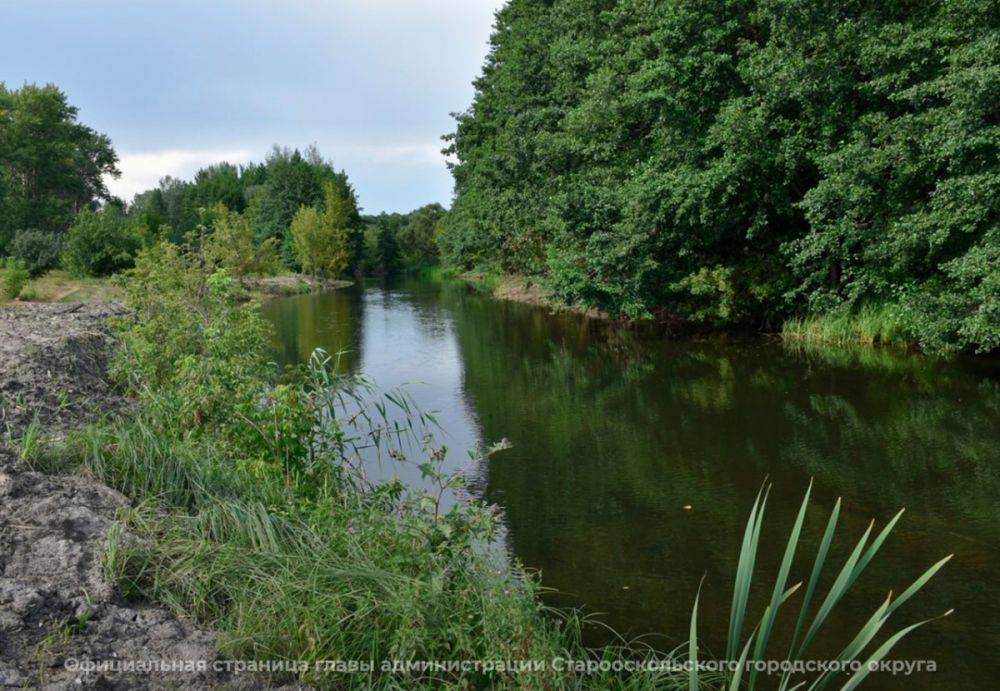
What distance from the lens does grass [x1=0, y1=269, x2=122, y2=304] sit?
22895 millimetres

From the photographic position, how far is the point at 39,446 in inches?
204

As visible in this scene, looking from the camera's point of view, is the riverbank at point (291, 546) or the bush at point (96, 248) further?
the bush at point (96, 248)

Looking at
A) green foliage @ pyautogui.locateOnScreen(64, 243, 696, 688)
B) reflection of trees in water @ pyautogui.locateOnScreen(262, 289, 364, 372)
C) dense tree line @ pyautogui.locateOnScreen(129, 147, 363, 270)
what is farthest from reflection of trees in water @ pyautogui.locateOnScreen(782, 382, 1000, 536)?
dense tree line @ pyautogui.locateOnScreen(129, 147, 363, 270)

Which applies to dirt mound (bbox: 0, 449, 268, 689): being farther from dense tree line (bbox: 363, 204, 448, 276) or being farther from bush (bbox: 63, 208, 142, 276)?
dense tree line (bbox: 363, 204, 448, 276)

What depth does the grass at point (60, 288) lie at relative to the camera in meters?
22.9

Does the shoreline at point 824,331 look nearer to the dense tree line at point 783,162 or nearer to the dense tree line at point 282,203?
the dense tree line at point 783,162

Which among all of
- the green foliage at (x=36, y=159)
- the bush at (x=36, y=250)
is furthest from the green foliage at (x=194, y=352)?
the green foliage at (x=36, y=159)

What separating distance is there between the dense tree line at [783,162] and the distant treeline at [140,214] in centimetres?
1343

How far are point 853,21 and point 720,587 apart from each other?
13244mm

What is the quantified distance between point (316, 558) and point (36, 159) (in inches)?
2107

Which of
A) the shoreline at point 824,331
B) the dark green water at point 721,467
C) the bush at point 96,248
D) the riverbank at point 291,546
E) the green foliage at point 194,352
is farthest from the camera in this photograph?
the bush at point 96,248

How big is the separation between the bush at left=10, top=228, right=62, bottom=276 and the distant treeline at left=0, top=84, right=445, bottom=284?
0.15 ft

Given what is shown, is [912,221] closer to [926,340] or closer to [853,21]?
[926,340]

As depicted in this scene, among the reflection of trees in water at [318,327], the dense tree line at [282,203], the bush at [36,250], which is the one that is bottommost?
the reflection of trees in water at [318,327]
